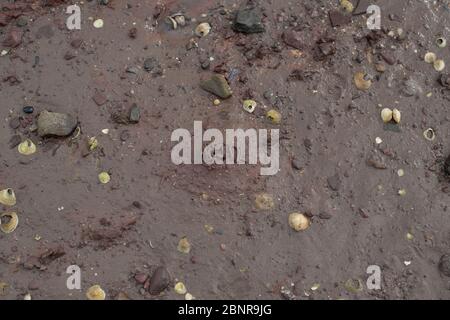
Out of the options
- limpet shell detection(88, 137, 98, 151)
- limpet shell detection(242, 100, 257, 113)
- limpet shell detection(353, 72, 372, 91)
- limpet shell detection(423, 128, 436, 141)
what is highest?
limpet shell detection(353, 72, 372, 91)

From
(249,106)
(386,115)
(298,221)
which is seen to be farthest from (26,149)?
(386,115)

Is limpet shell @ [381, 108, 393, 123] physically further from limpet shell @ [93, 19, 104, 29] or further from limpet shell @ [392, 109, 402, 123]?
limpet shell @ [93, 19, 104, 29]

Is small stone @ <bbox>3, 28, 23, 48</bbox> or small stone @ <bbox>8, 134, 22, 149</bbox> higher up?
small stone @ <bbox>3, 28, 23, 48</bbox>

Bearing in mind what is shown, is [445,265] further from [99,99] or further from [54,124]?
[54,124]

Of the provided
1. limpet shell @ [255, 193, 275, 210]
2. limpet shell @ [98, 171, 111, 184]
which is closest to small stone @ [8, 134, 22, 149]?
limpet shell @ [98, 171, 111, 184]

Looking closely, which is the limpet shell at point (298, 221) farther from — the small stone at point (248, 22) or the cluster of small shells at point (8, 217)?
the cluster of small shells at point (8, 217)

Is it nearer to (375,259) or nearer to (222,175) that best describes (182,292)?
(222,175)

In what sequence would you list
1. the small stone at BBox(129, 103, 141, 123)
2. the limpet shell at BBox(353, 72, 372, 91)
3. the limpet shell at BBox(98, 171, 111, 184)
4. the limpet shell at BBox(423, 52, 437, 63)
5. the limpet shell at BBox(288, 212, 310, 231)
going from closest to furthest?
1. the limpet shell at BBox(288, 212, 310, 231)
2. the limpet shell at BBox(98, 171, 111, 184)
3. the small stone at BBox(129, 103, 141, 123)
4. the limpet shell at BBox(353, 72, 372, 91)
5. the limpet shell at BBox(423, 52, 437, 63)
